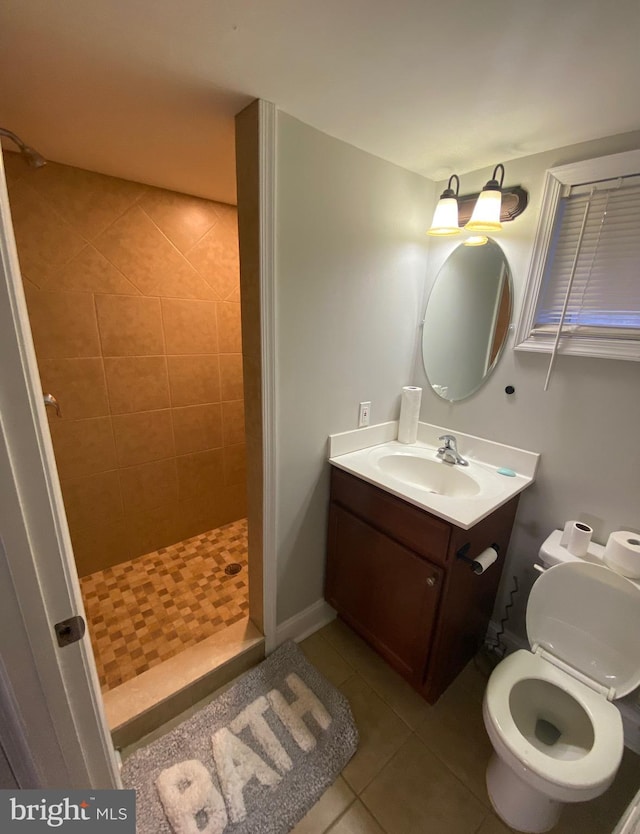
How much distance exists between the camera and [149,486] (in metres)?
2.10

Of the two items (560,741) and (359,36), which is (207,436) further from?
(560,741)

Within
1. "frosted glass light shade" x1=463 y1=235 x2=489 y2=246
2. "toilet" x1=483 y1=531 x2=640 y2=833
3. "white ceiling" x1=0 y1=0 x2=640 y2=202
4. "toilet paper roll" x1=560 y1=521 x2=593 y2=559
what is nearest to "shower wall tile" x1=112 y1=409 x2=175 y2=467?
"white ceiling" x1=0 y1=0 x2=640 y2=202

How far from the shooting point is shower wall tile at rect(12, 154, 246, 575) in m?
1.60

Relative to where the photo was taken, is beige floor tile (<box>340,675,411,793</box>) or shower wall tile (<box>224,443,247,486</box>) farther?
shower wall tile (<box>224,443,247,486</box>)

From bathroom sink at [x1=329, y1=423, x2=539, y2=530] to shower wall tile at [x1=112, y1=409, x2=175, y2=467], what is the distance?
111 cm

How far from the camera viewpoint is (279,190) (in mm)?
1163

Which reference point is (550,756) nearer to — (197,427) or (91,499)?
(197,427)

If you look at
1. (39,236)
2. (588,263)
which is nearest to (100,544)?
(39,236)

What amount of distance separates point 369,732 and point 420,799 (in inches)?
9.4

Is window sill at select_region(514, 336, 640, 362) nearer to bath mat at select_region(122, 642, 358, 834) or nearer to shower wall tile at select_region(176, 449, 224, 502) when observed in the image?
bath mat at select_region(122, 642, 358, 834)

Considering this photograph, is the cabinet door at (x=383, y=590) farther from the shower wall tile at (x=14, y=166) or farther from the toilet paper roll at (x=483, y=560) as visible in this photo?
the shower wall tile at (x=14, y=166)

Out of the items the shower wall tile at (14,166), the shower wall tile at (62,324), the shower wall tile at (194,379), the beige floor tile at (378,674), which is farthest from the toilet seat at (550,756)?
the shower wall tile at (14,166)

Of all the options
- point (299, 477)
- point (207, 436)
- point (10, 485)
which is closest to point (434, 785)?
point (299, 477)

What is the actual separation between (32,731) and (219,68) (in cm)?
152
